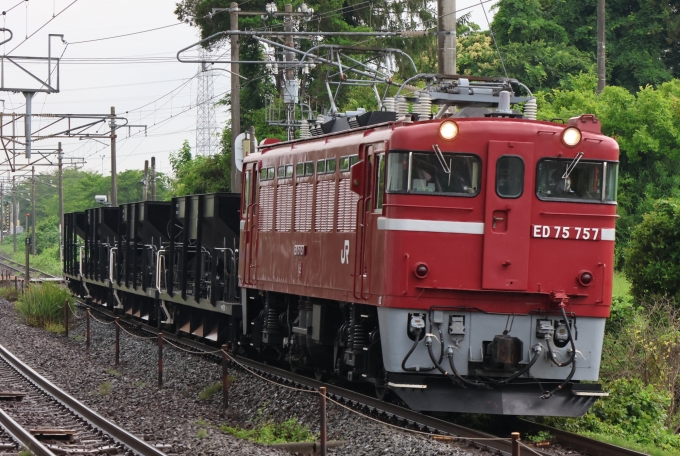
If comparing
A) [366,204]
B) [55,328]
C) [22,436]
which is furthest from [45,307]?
[366,204]

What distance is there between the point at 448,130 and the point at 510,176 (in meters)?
0.87

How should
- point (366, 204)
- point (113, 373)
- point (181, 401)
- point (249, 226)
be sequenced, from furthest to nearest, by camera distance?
point (113, 373)
point (249, 226)
point (181, 401)
point (366, 204)

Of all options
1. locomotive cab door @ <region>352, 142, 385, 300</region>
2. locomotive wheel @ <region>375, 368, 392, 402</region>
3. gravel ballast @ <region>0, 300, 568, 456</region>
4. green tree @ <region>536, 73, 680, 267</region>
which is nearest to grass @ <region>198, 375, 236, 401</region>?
gravel ballast @ <region>0, 300, 568, 456</region>

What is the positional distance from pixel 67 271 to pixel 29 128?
9.99 meters

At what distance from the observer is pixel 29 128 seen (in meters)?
31.4

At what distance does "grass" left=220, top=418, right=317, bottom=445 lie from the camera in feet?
39.7

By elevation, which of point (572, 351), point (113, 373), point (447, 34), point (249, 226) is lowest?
point (113, 373)

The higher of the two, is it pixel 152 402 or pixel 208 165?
pixel 208 165

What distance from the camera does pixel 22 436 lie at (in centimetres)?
1160

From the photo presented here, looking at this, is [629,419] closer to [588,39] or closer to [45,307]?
[45,307]

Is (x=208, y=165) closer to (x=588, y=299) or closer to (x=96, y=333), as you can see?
(x=96, y=333)

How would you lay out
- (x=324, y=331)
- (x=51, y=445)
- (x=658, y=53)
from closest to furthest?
(x=51, y=445)
(x=324, y=331)
(x=658, y=53)

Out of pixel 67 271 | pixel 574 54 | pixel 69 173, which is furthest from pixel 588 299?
pixel 69 173

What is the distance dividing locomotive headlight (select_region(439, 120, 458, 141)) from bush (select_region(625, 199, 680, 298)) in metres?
6.49
